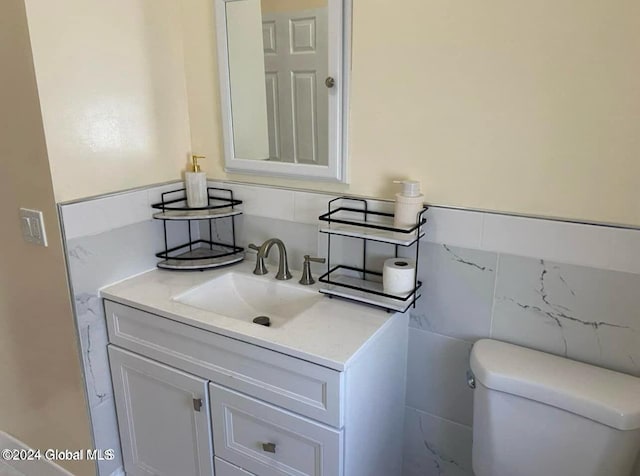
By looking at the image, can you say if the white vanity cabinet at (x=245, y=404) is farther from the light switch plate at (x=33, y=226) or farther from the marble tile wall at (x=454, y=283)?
the light switch plate at (x=33, y=226)

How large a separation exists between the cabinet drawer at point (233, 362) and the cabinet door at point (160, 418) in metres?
0.05

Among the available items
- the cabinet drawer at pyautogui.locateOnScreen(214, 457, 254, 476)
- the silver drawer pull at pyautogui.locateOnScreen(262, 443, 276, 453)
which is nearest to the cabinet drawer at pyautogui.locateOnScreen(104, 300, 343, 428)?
the silver drawer pull at pyautogui.locateOnScreen(262, 443, 276, 453)

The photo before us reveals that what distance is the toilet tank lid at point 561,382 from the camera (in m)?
1.05

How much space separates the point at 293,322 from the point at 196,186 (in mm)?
718

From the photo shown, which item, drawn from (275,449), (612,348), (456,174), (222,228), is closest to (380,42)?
(456,174)

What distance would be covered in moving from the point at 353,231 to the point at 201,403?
2.23 feet

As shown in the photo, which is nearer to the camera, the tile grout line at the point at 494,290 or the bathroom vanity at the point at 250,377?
the bathroom vanity at the point at 250,377

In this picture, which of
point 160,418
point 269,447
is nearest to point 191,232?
point 160,418

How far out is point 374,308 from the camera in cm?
138

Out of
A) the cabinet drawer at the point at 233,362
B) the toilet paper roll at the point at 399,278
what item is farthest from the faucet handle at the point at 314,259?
the cabinet drawer at the point at 233,362

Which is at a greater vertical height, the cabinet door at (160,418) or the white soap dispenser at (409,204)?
the white soap dispenser at (409,204)

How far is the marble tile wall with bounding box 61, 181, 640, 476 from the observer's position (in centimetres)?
118

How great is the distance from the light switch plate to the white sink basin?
0.46m

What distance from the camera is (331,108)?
1.44 m
